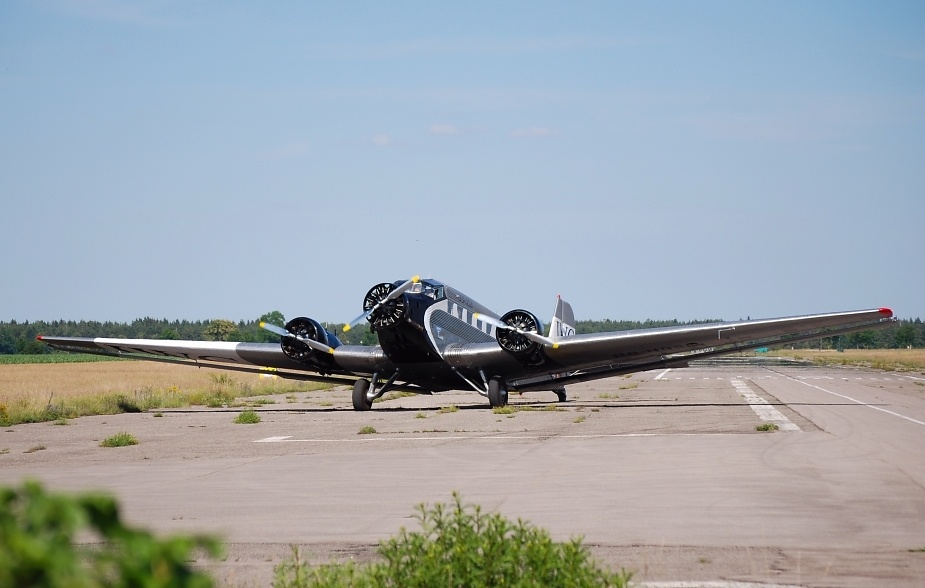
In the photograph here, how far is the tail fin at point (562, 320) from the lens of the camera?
40875mm

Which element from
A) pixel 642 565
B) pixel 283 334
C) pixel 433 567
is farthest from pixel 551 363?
pixel 433 567

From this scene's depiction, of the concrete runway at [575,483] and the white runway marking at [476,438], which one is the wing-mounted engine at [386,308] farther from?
the white runway marking at [476,438]

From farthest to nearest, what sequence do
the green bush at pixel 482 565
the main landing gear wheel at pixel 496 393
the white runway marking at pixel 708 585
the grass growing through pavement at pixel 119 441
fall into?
the main landing gear wheel at pixel 496 393, the grass growing through pavement at pixel 119 441, the white runway marking at pixel 708 585, the green bush at pixel 482 565

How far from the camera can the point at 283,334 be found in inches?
1336

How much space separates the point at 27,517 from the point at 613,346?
30240 millimetres

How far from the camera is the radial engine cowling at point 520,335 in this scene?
3222cm

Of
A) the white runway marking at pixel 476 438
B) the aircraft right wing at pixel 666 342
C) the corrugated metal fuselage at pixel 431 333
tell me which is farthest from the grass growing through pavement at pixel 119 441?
the aircraft right wing at pixel 666 342

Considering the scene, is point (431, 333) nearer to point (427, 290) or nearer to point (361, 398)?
point (427, 290)

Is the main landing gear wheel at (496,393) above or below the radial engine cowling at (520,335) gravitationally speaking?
below

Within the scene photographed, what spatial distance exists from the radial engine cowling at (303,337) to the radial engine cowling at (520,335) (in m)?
6.16

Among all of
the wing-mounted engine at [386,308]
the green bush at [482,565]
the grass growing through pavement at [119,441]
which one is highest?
the wing-mounted engine at [386,308]

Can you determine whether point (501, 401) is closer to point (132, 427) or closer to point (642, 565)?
point (132, 427)

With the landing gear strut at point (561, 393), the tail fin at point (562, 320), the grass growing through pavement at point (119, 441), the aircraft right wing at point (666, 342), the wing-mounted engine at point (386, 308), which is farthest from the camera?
the tail fin at point (562, 320)

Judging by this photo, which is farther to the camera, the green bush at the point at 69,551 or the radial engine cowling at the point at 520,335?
the radial engine cowling at the point at 520,335
